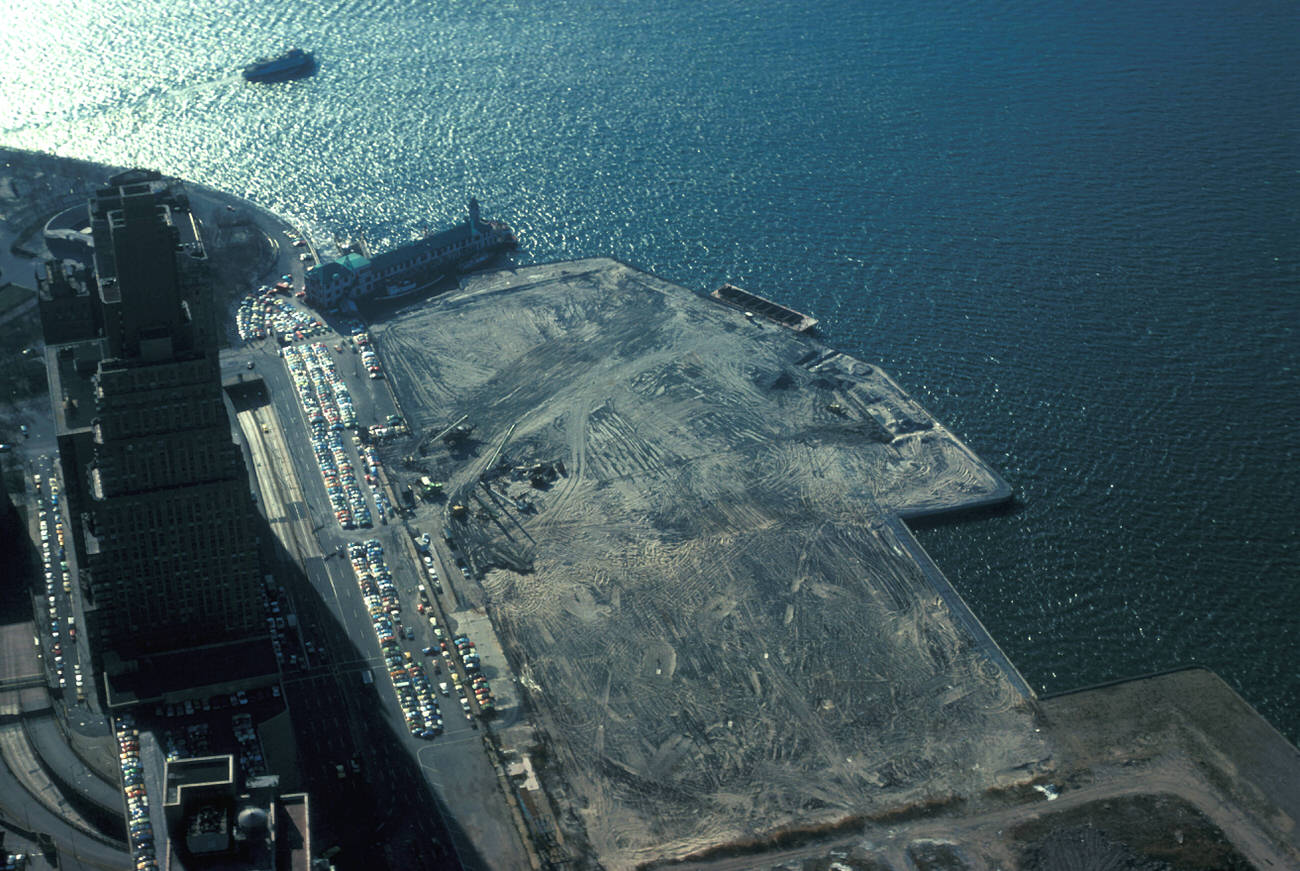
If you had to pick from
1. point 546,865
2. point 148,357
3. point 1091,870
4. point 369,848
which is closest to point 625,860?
point 546,865

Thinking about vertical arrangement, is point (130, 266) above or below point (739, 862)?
above

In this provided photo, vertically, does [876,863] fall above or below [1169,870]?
above

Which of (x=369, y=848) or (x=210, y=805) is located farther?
(x=369, y=848)

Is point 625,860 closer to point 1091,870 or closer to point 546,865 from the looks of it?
point 546,865

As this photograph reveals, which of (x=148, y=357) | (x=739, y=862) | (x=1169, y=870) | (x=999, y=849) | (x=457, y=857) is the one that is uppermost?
(x=148, y=357)

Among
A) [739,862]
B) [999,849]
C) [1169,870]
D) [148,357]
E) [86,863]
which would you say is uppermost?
[148,357]

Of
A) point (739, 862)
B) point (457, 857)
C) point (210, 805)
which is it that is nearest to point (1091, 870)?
point (739, 862)

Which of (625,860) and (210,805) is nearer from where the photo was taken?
(210,805)

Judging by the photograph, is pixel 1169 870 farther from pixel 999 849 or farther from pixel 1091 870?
pixel 999 849

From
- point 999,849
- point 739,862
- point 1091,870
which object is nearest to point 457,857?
point 739,862
